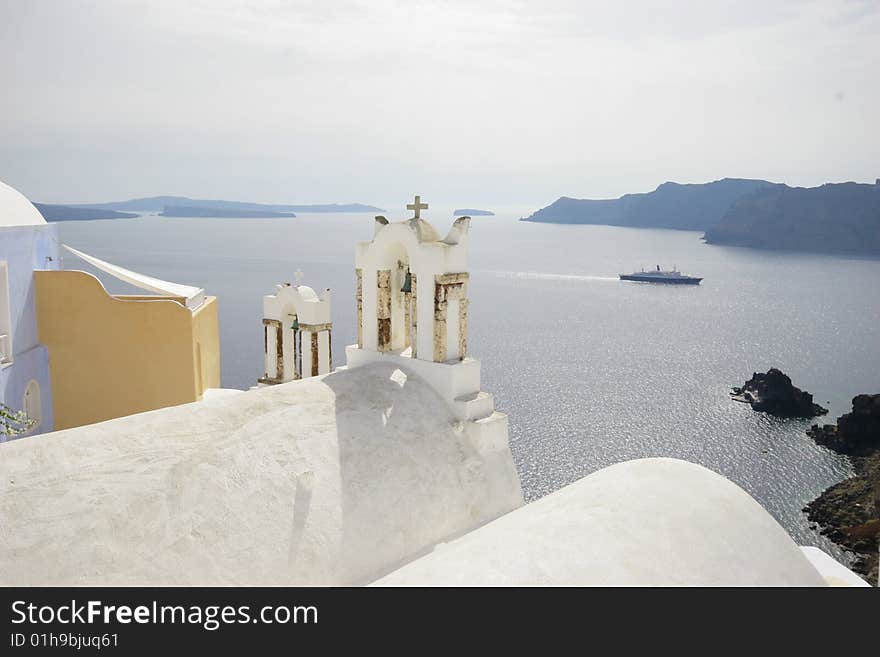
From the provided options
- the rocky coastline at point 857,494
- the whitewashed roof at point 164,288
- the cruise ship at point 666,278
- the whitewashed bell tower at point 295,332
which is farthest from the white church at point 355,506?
the cruise ship at point 666,278

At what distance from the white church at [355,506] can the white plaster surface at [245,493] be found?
0.05 feet

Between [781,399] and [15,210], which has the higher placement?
[15,210]

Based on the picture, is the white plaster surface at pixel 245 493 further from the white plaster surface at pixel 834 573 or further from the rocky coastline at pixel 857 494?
the rocky coastline at pixel 857 494

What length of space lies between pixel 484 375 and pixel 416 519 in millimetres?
37974

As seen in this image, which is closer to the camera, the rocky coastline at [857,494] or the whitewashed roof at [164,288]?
the whitewashed roof at [164,288]

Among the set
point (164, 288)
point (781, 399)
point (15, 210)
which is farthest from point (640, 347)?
point (15, 210)

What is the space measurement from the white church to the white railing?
7023 mm

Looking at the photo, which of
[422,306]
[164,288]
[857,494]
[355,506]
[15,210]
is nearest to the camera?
[355,506]

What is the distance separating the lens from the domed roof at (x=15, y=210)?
523 inches

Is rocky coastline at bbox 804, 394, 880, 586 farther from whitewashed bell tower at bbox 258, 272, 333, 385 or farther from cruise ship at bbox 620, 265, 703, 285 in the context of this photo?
cruise ship at bbox 620, 265, 703, 285

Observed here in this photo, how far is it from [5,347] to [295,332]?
16.3 feet

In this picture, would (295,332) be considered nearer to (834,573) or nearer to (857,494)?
(834,573)

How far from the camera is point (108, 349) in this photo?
13.5 meters

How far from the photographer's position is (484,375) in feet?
149
